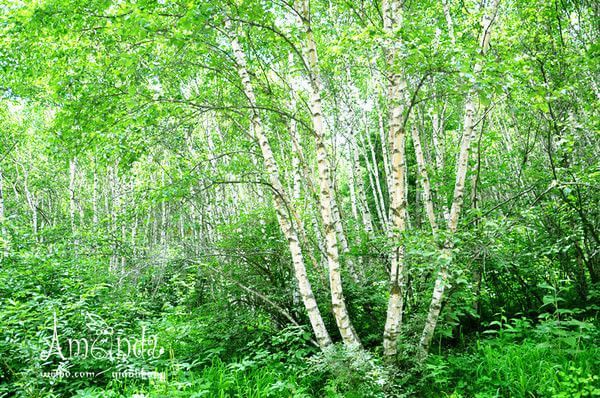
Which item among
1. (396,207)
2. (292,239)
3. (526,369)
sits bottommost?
(526,369)

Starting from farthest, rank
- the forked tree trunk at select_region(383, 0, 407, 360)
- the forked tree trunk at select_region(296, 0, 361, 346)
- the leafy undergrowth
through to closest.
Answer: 1. the forked tree trunk at select_region(296, 0, 361, 346)
2. the forked tree trunk at select_region(383, 0, 407, 360)
3. the leafy undergrowth

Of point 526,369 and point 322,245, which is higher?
point 322,245

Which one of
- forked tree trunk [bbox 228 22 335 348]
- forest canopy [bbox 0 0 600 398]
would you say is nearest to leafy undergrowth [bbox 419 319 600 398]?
forest canopy [bbox 0 0 600 398]

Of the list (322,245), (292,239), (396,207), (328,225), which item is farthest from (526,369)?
(322,245)

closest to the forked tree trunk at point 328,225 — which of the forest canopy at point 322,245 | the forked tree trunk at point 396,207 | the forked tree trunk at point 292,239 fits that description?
the forest canopy at point 322,245

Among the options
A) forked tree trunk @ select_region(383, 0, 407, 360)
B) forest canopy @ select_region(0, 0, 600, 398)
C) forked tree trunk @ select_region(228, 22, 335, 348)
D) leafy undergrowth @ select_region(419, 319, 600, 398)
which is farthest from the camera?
forked tree trunk @ select_region(228, 22, 335, 348)

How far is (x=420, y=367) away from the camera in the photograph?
4.13m

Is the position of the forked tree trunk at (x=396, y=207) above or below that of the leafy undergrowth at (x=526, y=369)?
above
